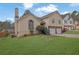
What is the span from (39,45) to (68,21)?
15.0 inches

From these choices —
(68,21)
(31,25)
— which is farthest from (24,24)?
(68,21)

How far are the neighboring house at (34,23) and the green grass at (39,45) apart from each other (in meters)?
0.06

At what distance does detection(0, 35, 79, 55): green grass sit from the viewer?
2701 millimetres

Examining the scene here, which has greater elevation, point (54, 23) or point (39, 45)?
point (54, 23)

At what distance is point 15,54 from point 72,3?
0.75 m

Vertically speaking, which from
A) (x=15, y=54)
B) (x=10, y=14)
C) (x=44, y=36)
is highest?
(x=10, y=14)

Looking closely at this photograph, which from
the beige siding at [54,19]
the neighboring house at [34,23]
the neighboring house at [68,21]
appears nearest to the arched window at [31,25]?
the neighboring house at [34,23]

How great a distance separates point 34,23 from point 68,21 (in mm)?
343

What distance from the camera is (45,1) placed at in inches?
107

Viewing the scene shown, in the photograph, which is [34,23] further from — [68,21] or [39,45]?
[68,21]

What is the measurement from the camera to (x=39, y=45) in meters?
2.72

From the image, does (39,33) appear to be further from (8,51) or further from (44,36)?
(8,51)

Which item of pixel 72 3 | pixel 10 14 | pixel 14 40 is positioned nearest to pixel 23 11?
pixel 10 14

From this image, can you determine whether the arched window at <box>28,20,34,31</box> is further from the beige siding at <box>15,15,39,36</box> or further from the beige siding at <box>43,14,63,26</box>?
the beige siding at <box>43,14,63,26</box>
